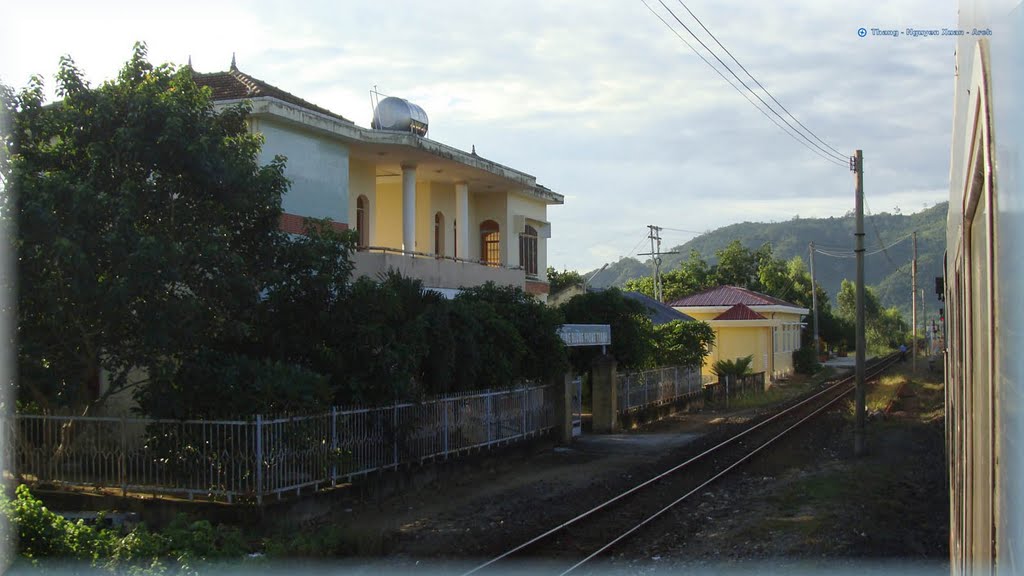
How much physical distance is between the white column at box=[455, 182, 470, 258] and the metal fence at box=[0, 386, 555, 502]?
10.7 m

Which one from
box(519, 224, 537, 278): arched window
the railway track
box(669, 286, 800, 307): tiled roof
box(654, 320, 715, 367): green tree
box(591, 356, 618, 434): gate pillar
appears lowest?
the railway track

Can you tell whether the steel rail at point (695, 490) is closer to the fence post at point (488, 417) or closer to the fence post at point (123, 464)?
the fence post at point (488, 417)

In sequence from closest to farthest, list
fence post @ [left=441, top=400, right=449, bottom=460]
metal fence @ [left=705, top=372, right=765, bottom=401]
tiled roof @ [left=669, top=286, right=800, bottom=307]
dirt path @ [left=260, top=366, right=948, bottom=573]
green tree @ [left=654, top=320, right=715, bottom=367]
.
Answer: dirt path @ [left=260, top=366, right=948, bottom=573] → fence post @ [left=441, top=400, right=449, bottom=460] → green tree @ [left=654, top=320, right=715, bottom=367] → metal fence @ [left=705, top=372, right=765, bottom=401] → tiled roof @ [left=669, top=286, right=800, bottom=307]

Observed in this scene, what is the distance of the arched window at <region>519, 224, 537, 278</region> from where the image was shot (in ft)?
96.9

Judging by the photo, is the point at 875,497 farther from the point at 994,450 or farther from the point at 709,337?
the point at 709,337

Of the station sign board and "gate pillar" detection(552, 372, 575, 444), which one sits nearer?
the station sign board

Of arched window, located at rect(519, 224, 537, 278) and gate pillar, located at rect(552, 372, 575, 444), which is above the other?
arched window, located at rect(519, 224, 537, 278)

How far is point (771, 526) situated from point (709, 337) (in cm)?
2219

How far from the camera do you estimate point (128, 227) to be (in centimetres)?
1155

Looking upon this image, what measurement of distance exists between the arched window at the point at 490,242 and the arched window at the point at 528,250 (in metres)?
1.11

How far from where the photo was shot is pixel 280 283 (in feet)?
43.3

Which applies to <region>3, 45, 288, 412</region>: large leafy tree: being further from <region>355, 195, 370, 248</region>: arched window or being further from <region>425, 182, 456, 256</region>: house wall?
<region>425, 182, 456, 256</region>: house wall

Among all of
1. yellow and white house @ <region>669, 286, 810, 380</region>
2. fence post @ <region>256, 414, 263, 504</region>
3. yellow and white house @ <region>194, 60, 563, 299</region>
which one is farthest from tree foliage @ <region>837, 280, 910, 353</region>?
fence post @ <region>256, 414, 263, 504</region>

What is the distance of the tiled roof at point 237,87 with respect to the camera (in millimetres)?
18953
